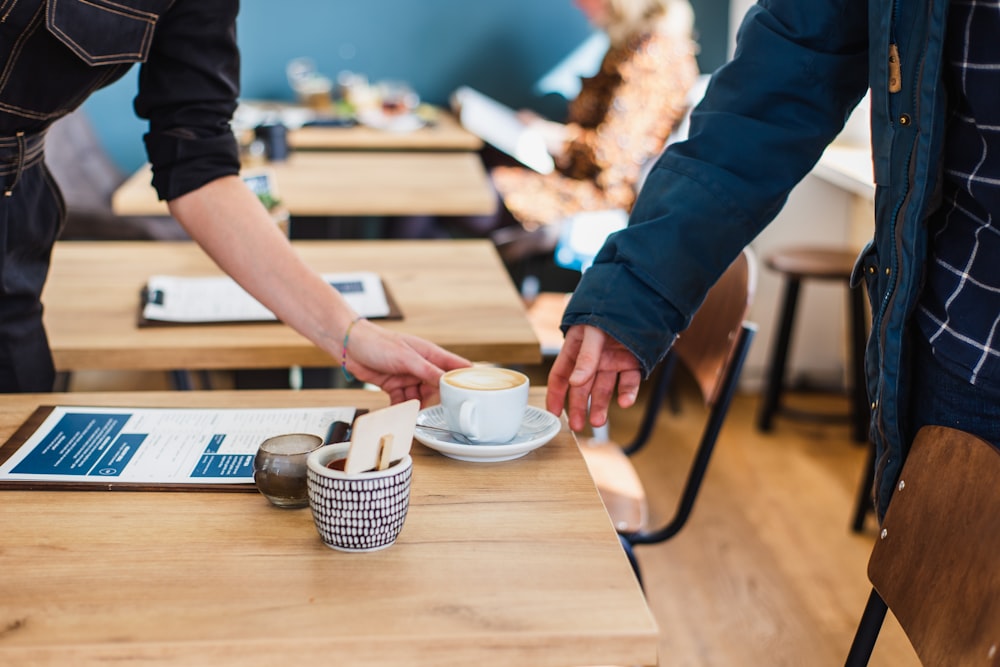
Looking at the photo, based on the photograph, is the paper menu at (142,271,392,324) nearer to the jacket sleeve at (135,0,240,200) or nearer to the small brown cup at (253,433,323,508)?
the jacket sleeve at (135,0,240,200)

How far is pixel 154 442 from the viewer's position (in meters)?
1.08

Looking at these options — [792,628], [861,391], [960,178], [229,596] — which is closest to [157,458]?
[229,596]

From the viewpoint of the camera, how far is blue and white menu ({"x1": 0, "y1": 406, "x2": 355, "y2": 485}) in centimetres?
99

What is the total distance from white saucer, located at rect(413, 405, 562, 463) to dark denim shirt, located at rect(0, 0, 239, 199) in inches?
17.0

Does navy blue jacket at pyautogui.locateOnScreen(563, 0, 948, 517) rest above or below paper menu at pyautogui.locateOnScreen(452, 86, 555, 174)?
above

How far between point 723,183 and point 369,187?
1677mm

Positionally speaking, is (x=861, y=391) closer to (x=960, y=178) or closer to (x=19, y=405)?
(x=960, y=178)

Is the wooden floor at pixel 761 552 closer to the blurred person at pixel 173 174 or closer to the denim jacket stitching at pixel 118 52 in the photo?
the blurred person at pixel 173 174

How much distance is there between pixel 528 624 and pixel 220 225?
0.71 meters

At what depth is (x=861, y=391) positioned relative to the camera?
10.3 ft

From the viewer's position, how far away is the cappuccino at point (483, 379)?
1.06 metres

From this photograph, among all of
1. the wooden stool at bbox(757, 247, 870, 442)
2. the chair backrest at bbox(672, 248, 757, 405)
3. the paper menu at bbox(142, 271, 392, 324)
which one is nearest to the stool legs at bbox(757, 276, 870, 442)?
the wooden stool at bbox(757, 247, 870, 442)

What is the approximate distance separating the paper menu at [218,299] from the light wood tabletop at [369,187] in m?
0.70

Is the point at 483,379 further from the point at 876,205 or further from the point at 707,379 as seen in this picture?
the point at 707,379
